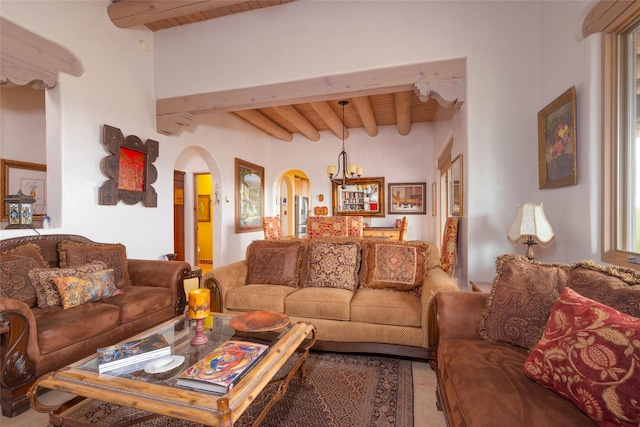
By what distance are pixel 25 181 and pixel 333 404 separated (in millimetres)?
3840

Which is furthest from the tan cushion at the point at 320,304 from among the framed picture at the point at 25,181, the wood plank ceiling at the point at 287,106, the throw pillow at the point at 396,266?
the framed picture at the point at 25,181

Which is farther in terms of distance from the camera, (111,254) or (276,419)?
(111,254)

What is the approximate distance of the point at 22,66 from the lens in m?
2.63

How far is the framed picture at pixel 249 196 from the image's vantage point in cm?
558

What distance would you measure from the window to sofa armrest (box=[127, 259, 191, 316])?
3.28 meters

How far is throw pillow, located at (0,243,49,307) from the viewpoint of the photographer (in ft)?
6.80

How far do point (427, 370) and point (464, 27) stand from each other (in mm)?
2987

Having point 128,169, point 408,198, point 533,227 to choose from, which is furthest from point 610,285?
point 408,198

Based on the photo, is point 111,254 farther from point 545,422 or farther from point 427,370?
point 545,422

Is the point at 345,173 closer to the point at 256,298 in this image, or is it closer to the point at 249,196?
the point at 249,196

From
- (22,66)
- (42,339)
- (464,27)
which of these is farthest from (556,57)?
(22,66)

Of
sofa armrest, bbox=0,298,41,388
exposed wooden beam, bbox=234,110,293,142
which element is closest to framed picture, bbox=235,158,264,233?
exposed wooden beam, bbox=234,110,293,142

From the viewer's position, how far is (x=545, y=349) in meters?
1.17

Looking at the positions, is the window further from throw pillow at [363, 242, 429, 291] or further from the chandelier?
the chandelier
